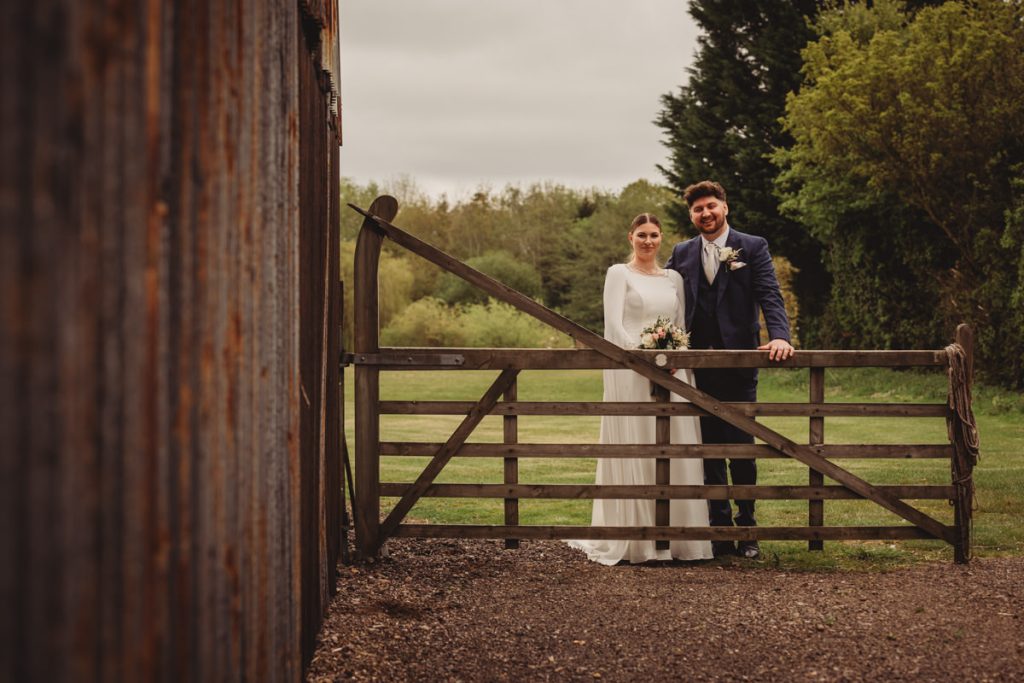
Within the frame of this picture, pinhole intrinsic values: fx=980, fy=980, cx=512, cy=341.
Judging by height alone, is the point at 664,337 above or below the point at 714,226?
below

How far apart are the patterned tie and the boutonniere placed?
0.07 metres

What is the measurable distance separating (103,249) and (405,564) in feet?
16.1

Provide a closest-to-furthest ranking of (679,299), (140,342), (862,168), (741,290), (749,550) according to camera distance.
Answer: (140,342)
(749,550)
(741,290)
(679,299)
(862,168)

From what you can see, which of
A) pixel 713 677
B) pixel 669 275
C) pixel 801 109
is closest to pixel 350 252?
pixel 801 109

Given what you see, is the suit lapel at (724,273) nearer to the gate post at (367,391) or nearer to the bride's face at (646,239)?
the bride's face at (646,239)

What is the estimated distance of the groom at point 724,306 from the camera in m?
6.73

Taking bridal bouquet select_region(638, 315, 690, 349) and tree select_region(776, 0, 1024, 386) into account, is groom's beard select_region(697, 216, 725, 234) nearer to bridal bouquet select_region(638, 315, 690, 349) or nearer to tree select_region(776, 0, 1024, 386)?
bridal bouquet select_region(638, 315, 690, 349)

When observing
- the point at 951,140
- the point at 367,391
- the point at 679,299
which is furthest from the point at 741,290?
the point at 951,140

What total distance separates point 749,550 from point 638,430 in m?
1.09

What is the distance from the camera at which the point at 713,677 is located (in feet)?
13.8

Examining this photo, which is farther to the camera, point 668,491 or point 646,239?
point 646,239

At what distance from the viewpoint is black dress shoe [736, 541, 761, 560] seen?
21.5 ft

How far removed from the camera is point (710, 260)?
695 centimetres

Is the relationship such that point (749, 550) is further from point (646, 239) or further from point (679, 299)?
point (646, 239)
